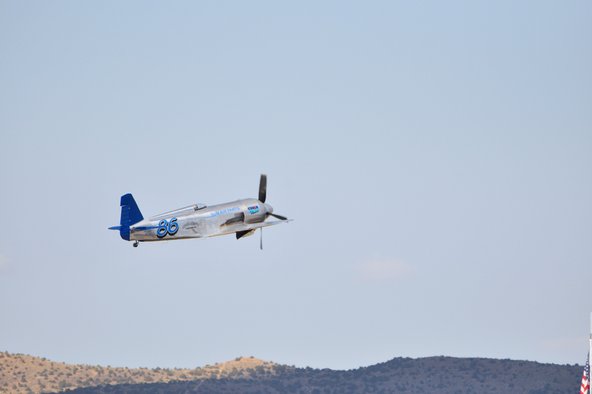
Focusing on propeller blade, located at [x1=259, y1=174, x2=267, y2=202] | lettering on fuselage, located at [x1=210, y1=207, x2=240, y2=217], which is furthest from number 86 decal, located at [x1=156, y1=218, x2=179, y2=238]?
propeller blade, located at [x1=259, y1=174, x2=267, y2=202]

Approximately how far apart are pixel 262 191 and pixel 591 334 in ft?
105


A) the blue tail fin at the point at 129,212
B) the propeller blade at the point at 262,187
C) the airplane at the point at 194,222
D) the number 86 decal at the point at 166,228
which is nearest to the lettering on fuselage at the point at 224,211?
the airplane at the point at 194,222

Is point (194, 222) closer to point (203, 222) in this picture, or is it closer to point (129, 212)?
point (203, 222)

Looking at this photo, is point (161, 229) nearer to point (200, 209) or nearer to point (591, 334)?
point (200, 209)

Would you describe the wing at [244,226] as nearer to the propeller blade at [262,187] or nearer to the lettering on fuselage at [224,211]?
the lettering on fuselage at [224,211]

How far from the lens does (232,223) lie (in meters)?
116

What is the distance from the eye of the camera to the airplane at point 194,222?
4294 inches

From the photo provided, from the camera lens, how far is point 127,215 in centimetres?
10944

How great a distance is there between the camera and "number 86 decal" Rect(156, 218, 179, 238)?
10919 centimetres

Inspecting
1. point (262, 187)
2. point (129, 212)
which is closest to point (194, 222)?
point (129, 212)

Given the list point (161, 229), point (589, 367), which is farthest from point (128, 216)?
point (589, 367)

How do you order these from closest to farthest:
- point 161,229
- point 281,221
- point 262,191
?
point 161,229, point 281,221, point 262,191

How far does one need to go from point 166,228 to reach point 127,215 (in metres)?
3.10

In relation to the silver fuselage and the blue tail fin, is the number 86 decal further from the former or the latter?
the blue tail fin
